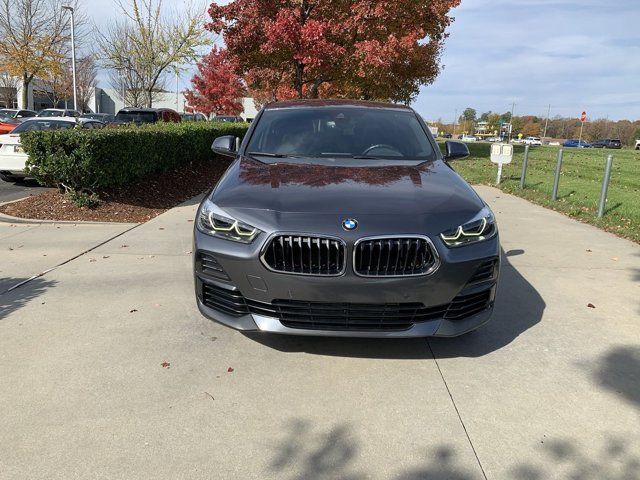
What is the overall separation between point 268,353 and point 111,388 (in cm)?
99

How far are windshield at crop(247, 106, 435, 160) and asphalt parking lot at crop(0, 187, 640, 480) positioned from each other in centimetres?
152

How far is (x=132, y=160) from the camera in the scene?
8711mm

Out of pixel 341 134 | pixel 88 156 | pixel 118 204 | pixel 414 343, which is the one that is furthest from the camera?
pixel 118 204

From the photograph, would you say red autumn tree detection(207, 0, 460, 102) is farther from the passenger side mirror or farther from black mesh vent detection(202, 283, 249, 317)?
black mesh vent detection(202, 283, 249, 317)

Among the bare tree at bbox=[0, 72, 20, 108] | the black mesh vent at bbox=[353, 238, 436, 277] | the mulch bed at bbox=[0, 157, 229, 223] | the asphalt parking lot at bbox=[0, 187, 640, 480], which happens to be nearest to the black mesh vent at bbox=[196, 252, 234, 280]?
the asphalt parking lot at bbox=[0, 187, 640, 480]

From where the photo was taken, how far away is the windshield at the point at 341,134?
4.36m

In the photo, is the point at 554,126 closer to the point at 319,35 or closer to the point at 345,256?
the point at 319,35

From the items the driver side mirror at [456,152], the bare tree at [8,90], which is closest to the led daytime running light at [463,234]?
the driver side mirror at [456,152]

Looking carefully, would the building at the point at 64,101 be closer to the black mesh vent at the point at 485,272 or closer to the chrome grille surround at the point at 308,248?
the chrome grille surround at the point at 308,248

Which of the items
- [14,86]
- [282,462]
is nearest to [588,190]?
[282,462]

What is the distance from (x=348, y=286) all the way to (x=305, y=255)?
301mm

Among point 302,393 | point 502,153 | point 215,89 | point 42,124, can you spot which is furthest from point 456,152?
point 215,89

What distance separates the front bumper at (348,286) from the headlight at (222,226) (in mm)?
44

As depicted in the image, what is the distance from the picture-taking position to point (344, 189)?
3359 millimetres
